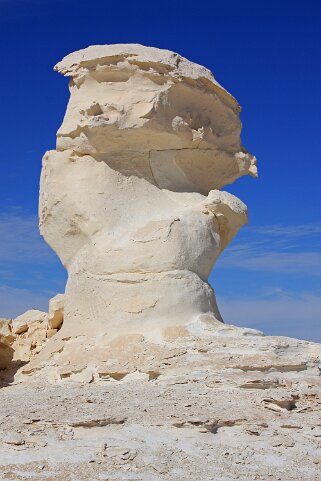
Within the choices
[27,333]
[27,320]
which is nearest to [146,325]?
[27,333]

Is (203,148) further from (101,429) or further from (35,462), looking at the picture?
(35,462)

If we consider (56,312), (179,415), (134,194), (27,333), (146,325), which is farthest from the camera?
(27,333)

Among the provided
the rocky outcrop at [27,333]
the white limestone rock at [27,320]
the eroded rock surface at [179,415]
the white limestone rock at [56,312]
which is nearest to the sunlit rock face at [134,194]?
the eroded rock surface at [179,415]

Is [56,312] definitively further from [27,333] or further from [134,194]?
[134,194]

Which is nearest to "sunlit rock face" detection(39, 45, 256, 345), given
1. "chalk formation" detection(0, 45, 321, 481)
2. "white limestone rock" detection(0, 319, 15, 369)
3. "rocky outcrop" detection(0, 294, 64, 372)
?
"chalk formation" detection(0, 45, 321, 481)

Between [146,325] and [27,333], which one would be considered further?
[27,333]

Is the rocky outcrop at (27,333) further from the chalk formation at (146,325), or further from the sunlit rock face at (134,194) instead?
the sunlit rock face at (134,194)

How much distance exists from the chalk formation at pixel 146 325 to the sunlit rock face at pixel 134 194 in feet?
0.07

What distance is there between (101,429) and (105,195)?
158 inches

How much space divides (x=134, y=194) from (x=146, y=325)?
6.61ft

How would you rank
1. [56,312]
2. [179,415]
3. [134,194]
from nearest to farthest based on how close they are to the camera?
[179,415] < [134,194] < [56,312]

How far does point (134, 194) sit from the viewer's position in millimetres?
9438

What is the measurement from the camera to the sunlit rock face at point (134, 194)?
866 cm

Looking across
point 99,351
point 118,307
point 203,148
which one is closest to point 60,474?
point 99,351
